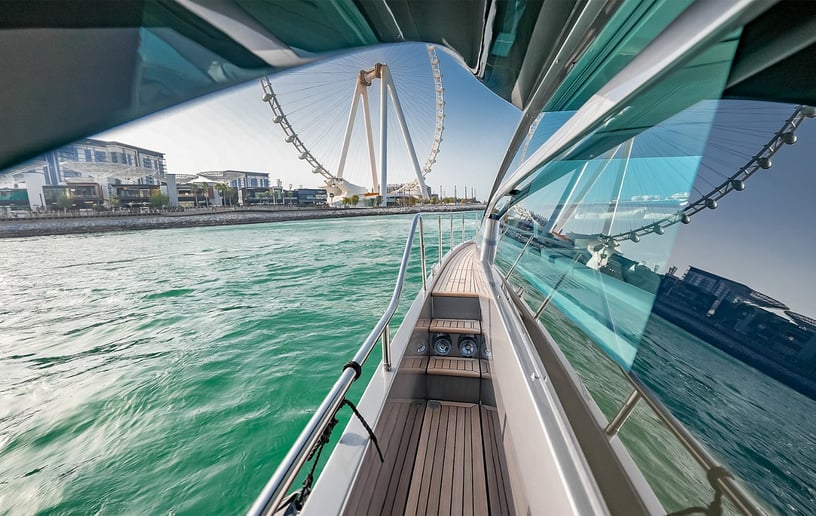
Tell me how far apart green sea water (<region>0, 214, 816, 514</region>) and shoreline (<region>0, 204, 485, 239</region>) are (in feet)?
27.0

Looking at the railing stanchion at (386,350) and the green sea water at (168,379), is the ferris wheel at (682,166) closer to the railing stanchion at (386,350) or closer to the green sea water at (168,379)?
the railing stanchion at (386,350)

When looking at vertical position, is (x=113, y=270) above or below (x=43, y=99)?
below

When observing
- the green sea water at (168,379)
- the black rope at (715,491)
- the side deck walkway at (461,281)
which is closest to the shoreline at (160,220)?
the side deck walkway at (461,281)

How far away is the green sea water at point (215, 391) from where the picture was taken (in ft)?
1.27

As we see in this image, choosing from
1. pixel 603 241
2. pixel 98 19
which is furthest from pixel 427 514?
pixel 98 19

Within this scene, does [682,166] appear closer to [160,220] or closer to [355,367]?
[355,367]

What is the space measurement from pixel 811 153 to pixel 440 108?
21.3m

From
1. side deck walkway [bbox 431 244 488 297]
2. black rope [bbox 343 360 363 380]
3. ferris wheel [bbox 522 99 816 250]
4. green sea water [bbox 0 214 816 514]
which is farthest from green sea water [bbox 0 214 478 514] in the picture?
ferris wheel [bbox 522 99 816 250]

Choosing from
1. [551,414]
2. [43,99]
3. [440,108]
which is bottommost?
[551,414]

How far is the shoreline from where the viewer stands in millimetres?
13570

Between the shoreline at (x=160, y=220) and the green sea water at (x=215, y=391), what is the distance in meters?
8.22

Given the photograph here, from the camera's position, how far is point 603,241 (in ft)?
2.65

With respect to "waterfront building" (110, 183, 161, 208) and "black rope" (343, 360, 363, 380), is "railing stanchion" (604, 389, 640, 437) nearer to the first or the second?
"black rope" (343, 360, 363, 380)

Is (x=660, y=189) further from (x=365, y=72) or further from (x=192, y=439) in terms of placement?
(x=365, y=72)
